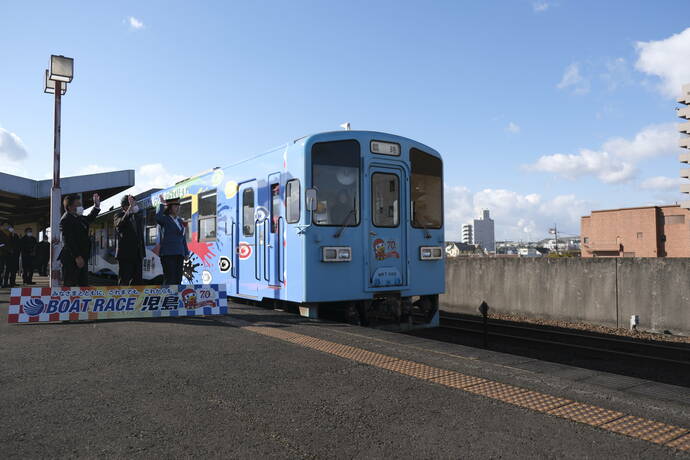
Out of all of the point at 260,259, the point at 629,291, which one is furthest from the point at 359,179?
the point at 629,291

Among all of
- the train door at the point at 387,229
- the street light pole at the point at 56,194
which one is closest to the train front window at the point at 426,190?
the train door at the point at 387,229

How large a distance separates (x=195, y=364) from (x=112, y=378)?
74 centimetres

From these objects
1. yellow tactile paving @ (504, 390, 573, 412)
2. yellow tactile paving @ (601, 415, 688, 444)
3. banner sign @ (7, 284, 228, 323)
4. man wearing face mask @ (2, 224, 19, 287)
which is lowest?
yellow tactile paving @ (601, 415, 688, 444)

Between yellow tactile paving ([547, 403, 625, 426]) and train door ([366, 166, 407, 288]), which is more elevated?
train door ([366, 166, 407, 288])

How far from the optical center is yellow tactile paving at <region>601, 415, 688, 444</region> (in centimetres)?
290

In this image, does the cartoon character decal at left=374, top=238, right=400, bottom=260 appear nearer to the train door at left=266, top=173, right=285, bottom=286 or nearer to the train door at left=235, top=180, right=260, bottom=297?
the train door at left=266, top=173, right=285, bottom=286

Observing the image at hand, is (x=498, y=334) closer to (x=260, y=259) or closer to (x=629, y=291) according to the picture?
(x=629, y=291)

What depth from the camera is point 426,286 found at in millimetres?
8320

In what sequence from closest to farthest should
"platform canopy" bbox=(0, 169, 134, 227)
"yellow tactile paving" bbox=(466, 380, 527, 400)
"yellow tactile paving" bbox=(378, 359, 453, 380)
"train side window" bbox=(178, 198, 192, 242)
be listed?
"yellow tactile paving" bbox=(466, 380, 527, 400), "yellow tactile paving" bbox=(378, 359, 453, 380), "train side window" bbox=(178, 198, 192, 242), "platform canopy" bbox=(0, 169, 134, 227)

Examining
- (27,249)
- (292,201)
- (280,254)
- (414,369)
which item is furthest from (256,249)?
(27,249)

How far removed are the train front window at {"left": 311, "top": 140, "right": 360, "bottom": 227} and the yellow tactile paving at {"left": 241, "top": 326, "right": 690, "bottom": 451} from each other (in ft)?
7.81

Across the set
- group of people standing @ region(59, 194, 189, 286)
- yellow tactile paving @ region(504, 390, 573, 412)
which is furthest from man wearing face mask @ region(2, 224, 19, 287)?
yellow tactile paving @ region(504, 390, 573, 412)

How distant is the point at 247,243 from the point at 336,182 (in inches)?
85.7

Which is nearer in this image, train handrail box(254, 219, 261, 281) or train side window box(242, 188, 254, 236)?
train handrail box(254, 219, 261, 281)
